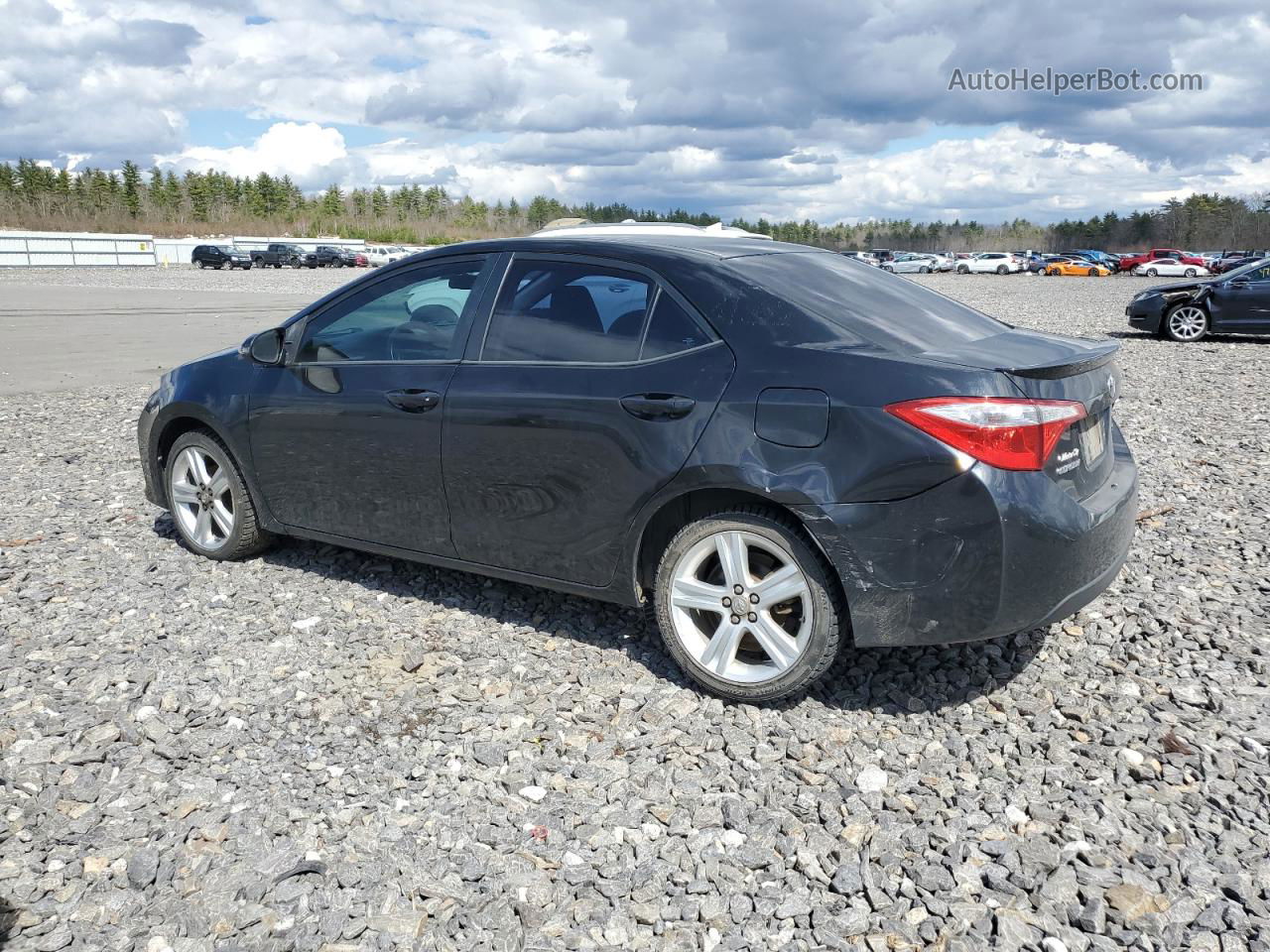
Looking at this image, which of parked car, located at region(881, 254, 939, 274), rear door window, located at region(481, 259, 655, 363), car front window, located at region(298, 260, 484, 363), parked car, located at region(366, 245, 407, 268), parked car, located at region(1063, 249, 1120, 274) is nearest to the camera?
rear door window, located at region(481, 259, 655, 363)

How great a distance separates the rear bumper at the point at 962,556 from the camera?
3.34 meters

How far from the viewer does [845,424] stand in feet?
11.3

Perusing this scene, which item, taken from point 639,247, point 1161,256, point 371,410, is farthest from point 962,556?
point 1161,256

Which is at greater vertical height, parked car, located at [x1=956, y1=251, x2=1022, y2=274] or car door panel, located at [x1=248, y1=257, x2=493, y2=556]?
parked car, located at [x1=956, y1=251, x2=1022, y2=274]

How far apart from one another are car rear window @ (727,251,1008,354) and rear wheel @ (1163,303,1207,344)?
50.2 ft

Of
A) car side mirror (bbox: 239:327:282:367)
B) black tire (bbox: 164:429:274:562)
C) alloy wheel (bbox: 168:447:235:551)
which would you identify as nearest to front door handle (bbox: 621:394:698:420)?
car side mirror (bbox: 239:327:282:367)

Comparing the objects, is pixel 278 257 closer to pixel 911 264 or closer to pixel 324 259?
pixel 324 259

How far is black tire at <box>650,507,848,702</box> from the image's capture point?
3.59 m

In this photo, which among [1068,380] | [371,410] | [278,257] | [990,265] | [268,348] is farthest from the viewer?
[990,265]

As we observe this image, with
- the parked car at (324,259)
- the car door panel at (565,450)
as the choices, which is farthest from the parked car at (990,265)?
the car door panel at (565,450)

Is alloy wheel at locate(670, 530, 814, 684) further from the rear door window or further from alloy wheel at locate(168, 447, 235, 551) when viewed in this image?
alloy wheel at locate(168, 447, 235, 551)

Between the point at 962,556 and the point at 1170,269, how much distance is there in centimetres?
6492

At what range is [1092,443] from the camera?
377 cm

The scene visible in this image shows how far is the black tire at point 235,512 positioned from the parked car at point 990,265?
71.7 metres
